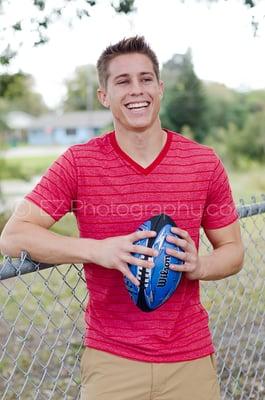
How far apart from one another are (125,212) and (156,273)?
23 centimetres

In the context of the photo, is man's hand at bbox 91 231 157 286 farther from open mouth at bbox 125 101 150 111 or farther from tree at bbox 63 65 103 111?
tree at bbox 63 65 103 111

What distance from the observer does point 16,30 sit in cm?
706

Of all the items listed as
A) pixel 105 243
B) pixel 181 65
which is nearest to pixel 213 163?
pixel 105 243

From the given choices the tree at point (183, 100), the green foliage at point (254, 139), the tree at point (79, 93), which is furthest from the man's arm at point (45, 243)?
the tree at point (79, 93)

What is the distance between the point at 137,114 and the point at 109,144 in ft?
0.46

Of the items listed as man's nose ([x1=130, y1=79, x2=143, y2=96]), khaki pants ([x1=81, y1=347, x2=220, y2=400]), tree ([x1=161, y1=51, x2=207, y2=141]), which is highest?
man's nose ([x1=130, y1=79, x2=143, y2=96])

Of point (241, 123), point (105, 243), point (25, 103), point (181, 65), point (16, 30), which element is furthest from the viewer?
point (25, 103)

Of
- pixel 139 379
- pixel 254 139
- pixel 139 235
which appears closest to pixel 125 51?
pixel 139 235

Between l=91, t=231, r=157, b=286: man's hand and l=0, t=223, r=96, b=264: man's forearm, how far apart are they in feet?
0.21

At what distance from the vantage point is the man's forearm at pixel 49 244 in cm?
204

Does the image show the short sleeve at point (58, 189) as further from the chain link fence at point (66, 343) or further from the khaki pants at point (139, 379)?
the khaki pants at point (139, 379)

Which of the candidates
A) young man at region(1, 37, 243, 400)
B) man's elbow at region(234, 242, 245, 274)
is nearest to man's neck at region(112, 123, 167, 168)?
young man at region(1, 37, 243, 400)

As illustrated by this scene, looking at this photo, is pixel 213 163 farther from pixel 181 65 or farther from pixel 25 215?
pixel 181 65

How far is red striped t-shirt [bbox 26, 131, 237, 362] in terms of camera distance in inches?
82.2
